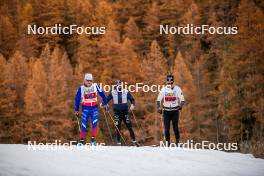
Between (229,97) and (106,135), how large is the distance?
1516 cm

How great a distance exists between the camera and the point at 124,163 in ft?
28.7

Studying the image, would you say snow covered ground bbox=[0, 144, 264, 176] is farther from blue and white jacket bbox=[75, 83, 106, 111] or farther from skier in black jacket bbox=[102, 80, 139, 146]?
skier in black jacket bbox=[102, 80, 139, 146]

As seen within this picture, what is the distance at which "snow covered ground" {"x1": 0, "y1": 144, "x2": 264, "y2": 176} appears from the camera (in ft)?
25.7

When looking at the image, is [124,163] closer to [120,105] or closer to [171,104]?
[171,104]

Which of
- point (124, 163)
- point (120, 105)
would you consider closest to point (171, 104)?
point (120, 105)

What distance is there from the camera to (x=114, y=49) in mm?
48969

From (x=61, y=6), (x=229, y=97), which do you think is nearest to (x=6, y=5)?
(x=61, y=6)

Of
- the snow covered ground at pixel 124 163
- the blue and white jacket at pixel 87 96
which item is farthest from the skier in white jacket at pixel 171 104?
the snow covered ground at pixel 124 163

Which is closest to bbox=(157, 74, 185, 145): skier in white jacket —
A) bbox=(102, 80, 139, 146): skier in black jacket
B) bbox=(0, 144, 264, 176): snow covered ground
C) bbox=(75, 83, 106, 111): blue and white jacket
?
bbox=(102, 80, 139, 146): skier in black jacket

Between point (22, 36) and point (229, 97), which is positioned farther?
point (22, 36)

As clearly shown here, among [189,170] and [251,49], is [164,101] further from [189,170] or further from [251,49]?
[251,49]

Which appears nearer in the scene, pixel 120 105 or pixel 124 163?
pixel 124 163

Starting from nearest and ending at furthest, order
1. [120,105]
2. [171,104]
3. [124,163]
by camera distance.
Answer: [124,163] < [171,104] < [120,105]

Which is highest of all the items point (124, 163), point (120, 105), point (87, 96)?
point (87, 96)
